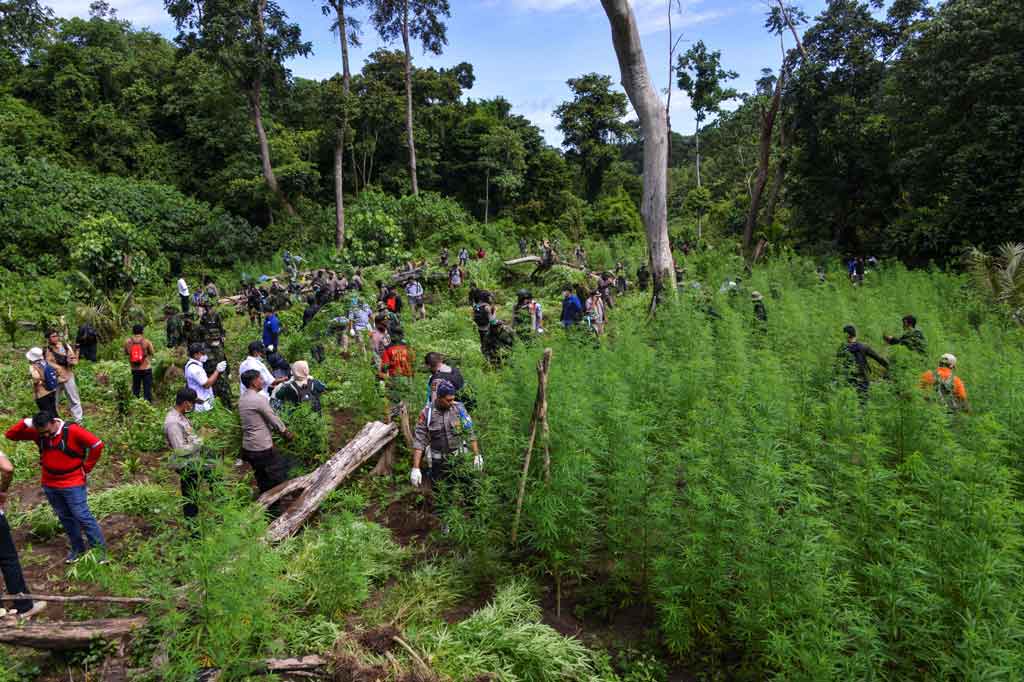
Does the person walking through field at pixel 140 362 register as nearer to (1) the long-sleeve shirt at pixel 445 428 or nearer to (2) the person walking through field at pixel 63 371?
(2) the person walking through field at pixel 63 371

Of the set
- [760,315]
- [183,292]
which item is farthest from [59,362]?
[760,315]

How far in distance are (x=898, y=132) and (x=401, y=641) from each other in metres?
23.0

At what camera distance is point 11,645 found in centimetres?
402

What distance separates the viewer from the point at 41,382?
720 centimetres

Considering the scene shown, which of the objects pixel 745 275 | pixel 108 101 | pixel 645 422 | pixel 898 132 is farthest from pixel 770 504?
pixel 108 101

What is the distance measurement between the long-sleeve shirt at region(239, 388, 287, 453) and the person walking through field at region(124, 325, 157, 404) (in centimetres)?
431

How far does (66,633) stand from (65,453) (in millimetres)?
1515

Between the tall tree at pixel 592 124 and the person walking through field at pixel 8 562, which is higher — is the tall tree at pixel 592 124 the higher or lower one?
the higher one

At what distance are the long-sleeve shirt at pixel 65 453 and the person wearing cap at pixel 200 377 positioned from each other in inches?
96.5

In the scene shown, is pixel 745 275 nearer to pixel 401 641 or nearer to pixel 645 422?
pixel 645 422

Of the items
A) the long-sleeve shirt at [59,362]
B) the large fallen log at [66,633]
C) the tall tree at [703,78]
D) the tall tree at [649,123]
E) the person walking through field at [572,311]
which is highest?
the tall tree at [703,78]

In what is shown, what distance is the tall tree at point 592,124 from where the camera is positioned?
3759 centimetres

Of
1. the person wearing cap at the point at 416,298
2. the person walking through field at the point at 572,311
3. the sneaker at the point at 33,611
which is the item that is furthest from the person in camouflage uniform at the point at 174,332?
the sneaker at the point at 33,611

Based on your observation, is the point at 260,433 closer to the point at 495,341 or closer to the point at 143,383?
the point at 495,341
